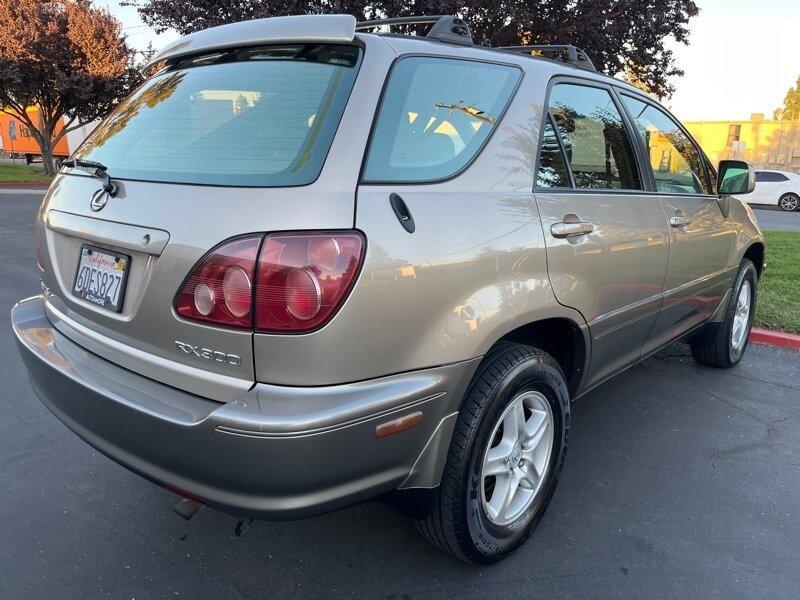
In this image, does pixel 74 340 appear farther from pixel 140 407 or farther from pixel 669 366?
pixel 669 366

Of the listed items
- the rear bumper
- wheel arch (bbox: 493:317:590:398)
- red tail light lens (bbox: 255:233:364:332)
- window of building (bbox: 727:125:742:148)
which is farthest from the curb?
window of building (bbox: 727:125:742:148)

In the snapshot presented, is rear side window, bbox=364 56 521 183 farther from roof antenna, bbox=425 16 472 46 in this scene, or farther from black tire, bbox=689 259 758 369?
black tire, bbox=689 259 758 369

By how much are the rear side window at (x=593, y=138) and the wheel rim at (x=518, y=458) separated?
938mm

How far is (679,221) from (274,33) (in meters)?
2.20

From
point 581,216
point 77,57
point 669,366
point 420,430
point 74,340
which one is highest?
point 77,57

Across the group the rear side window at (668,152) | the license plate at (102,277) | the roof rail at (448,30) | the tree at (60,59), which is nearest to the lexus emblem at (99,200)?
the license plate at (102,277)

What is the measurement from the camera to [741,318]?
4.49 meters

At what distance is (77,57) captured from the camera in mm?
21750

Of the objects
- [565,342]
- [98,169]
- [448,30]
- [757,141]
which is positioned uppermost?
[448,30]

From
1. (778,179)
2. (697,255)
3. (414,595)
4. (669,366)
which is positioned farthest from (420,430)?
(778,179)

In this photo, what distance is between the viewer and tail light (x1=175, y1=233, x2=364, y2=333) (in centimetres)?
162

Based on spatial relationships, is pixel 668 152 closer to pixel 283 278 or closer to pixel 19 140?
pixel 283 278

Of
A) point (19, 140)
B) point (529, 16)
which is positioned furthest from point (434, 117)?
point (19, 140)

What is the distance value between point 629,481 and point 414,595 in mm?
1296
